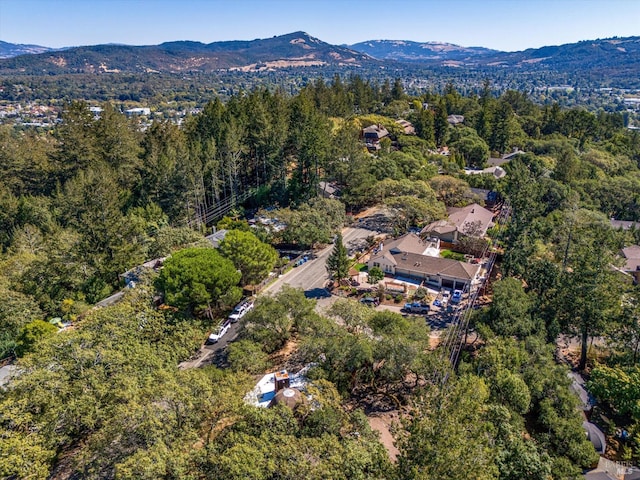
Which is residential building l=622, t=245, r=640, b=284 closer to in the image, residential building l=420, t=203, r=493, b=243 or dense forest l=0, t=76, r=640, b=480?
dense forest l=0, t=76, r=640, b=480

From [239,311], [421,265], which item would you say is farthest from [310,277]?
[421,265]

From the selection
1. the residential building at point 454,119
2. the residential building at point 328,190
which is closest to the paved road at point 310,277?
the residential building at point 328,190

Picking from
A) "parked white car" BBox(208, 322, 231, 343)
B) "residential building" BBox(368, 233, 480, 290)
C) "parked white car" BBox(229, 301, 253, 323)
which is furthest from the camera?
"residential building" BBox(368, 233, 480, 290)

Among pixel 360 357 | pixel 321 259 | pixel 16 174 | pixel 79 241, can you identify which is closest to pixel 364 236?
pixel 321 259

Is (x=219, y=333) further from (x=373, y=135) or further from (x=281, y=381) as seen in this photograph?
(x=373, y=135)

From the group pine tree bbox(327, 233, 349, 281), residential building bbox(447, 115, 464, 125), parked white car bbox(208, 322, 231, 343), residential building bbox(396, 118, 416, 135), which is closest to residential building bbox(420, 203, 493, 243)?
pine tree bbox(327, 233, 349, 281)

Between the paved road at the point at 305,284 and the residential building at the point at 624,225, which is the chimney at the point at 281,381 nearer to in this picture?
the paved road at the point at 305,284

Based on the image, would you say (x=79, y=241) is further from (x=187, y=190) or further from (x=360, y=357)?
(x=360, y=357)
